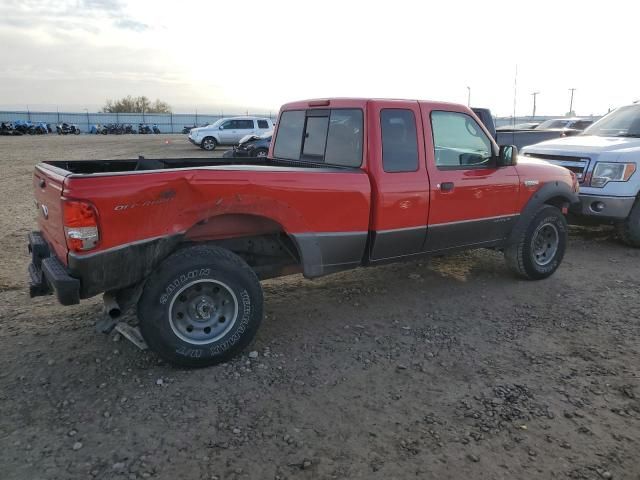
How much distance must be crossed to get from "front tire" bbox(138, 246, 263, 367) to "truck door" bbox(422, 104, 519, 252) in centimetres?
197

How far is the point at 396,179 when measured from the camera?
4.45 meters

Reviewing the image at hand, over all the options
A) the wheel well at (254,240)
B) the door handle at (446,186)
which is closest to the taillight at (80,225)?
the wheel well at (254,240)

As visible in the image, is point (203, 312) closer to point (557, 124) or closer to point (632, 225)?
point (632, 225)

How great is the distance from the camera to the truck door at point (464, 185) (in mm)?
4754

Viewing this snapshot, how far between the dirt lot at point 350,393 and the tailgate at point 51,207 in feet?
2.99

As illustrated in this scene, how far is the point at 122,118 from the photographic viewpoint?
64938mm

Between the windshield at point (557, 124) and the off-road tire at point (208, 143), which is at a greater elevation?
the windshield at point (557, 124)

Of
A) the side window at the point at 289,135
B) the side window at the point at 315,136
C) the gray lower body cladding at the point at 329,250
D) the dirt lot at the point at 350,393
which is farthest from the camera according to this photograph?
the side window at the point at 289,135

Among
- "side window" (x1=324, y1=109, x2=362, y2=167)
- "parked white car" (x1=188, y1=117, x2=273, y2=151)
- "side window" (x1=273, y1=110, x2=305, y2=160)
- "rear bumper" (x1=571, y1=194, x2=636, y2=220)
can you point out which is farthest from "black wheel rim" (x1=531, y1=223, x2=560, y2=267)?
"parked white car" (x1=188, y1=117, x2=273, y2=151)

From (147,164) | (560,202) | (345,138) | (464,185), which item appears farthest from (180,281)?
(560,202)

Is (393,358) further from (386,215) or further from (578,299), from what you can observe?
(578,299)

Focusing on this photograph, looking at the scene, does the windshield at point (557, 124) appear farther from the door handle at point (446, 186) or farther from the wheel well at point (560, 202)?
the door handle at point (446, 186)

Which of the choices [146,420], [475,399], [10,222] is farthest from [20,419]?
[10,222]

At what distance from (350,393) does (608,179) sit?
5543mm
